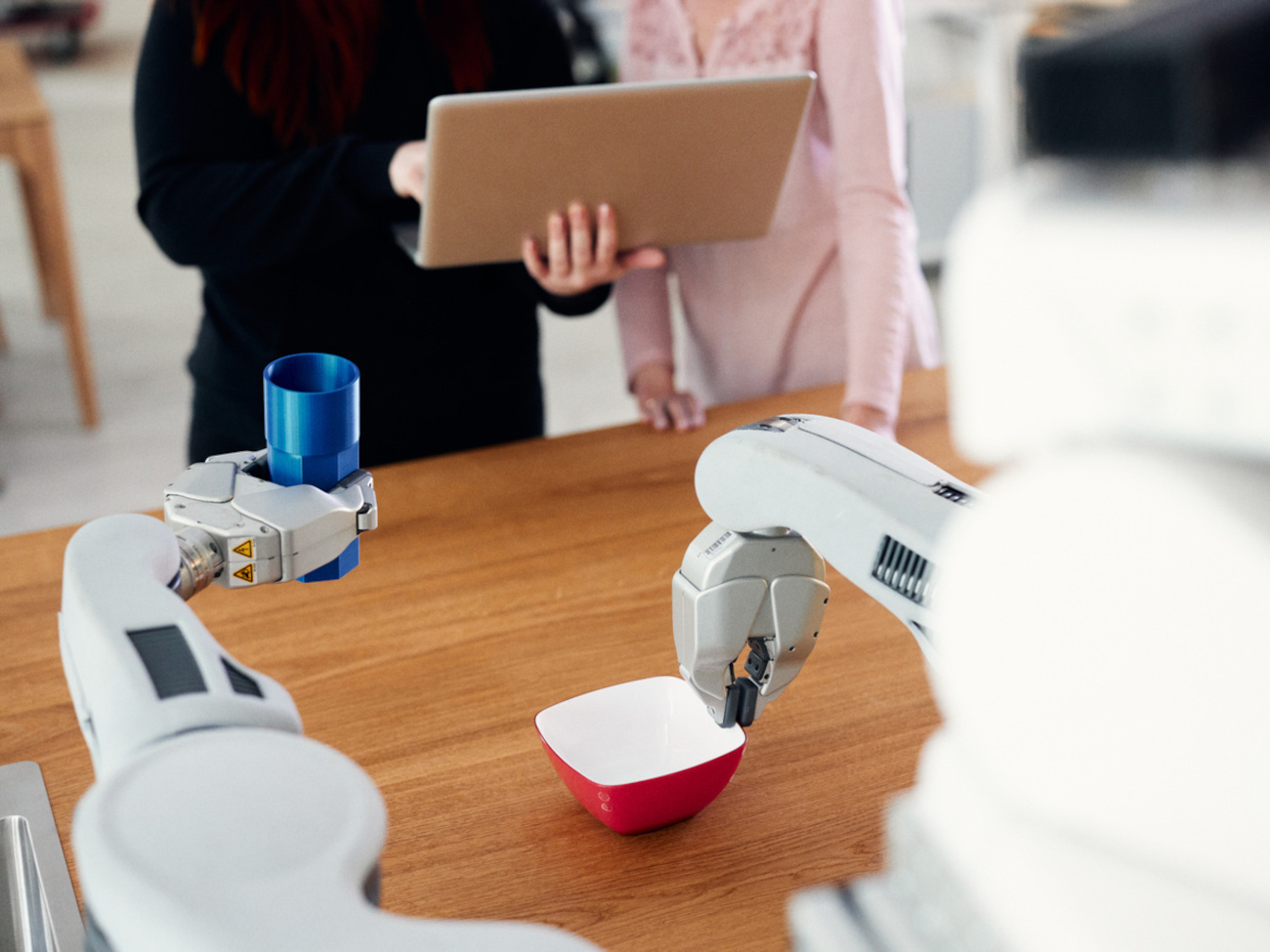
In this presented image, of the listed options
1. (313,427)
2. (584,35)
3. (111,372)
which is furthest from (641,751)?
(584,35)

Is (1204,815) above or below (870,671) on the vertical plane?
above

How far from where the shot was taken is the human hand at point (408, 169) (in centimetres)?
126

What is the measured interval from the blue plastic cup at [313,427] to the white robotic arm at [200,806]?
0.14 meters

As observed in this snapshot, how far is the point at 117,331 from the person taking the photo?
3830mm

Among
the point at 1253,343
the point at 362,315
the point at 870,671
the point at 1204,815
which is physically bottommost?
the point at 870,671

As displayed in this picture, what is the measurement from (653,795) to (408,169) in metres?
0.76

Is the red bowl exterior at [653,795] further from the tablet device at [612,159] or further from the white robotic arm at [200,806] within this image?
the tablet device at [612,159]

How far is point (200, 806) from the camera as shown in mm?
362

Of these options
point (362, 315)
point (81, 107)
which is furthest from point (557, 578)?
point (81, 107)

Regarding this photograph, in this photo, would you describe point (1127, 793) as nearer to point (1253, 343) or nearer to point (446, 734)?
point (1253, 343)

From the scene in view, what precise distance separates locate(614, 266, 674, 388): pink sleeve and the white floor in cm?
117

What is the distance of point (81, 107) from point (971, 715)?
6.81 meters

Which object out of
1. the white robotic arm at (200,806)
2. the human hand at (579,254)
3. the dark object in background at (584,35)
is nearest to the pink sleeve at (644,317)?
the human hand at (579,254)

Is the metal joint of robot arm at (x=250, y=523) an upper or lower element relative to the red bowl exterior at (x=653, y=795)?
upper
